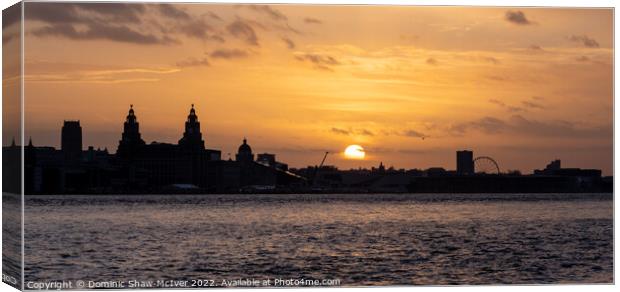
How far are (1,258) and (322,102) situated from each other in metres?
10.2

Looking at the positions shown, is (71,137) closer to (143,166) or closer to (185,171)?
(143,166)

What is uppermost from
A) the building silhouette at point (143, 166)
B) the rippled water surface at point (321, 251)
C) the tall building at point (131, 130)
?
the tall building at point (131, 130)

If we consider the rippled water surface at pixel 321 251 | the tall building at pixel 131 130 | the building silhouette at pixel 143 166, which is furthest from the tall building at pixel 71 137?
the rippled water surface at pixel 321 251

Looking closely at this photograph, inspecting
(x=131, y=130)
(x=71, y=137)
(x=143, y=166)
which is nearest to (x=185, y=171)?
(x=143, y=166)

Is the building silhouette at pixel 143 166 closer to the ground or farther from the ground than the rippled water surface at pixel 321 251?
farther from the ground

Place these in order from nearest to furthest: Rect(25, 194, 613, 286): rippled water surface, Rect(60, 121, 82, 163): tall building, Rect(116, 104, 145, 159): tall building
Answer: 1. Rect(25, 194, 613, 286): rippled water surface
2. Rect(60, 121, 82, 163): tall building
3. Rect(116, 104, 145, 159): tall building

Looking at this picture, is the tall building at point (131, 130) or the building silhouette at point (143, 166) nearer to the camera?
the tall building at point (131, 130)

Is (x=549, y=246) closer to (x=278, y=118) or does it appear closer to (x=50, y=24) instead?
(x=278, y=118)

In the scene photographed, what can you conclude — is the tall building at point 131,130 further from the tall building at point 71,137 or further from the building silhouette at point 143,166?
the tall building at point 71,137

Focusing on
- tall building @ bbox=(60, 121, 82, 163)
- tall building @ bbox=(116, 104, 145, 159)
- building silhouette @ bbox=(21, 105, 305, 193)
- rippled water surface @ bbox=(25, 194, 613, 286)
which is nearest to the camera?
rippled water surface @ bbox=(25, 194, 613, 286)

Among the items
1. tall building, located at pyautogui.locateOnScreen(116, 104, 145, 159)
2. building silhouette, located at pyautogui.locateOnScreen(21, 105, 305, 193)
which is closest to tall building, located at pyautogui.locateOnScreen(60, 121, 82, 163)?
building silhouette, located at pyautogui.locateOnScreen(21, 105, 305, 193)

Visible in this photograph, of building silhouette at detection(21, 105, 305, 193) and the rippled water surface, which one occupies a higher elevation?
building silhouette at detection(21, 105, 305, 193)

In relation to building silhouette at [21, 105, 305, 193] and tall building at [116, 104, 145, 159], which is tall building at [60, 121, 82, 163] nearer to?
building silhouette at [21, 105, 305, 193]

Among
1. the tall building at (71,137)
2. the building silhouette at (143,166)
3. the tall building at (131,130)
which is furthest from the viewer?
the building silhouette at (143,166)
